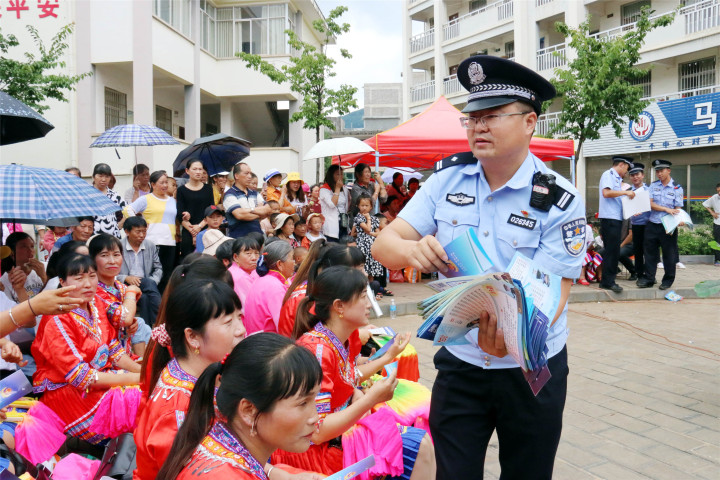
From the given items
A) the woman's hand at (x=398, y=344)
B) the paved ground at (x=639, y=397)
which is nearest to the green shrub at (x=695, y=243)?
the paved ground at (x=639, y=397)

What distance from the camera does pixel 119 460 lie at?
281 cm

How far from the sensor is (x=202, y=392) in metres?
1.76

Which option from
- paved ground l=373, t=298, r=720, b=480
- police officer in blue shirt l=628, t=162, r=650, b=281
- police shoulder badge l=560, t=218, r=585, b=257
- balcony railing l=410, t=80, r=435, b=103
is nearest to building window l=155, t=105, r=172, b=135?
paved ground l=373, t=298, r=720, b=480

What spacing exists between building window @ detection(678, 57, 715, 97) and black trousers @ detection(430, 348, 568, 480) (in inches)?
751

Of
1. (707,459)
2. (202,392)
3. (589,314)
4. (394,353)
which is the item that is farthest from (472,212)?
(589,314)

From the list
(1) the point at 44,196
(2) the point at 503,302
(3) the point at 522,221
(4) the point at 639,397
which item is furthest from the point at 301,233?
(2) the point at 503,302

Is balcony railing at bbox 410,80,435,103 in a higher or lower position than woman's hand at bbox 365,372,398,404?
higher

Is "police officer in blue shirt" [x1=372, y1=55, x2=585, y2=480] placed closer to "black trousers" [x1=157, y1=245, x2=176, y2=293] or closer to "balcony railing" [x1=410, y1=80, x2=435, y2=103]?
"black trousers" [x1=157, y1=245, x2=176, y2=293]

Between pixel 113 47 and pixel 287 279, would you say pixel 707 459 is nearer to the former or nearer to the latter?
pixel 287 279

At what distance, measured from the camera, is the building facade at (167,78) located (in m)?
13.6

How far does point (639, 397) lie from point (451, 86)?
77.9 feet

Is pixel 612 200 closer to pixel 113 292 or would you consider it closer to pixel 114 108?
pixel 113 292

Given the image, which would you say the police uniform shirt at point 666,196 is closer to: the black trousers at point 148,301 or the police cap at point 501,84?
the black trousers at point 148,301

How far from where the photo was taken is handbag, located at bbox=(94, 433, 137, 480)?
9.02ft
